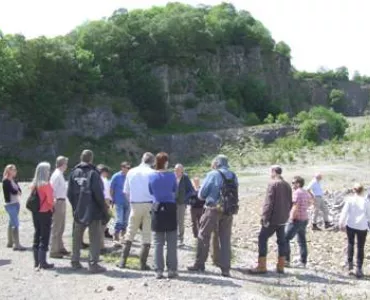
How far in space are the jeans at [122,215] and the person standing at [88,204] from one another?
288cm

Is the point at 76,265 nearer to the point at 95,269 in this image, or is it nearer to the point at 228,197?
the point at 95,269

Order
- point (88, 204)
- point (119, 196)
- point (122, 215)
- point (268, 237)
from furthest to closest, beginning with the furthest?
point (122, 215) → point (119, 196) → point (268, 237) → point (88, 204)

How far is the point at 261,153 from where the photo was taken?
51.7 meters

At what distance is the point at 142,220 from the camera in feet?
36.6

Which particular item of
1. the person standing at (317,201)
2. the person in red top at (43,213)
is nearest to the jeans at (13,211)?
the person in red top at (43,213)

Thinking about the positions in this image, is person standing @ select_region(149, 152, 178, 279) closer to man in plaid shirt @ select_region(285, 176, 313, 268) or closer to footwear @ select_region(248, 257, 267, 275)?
footwear @ select_region(248, 257, 267, 275)

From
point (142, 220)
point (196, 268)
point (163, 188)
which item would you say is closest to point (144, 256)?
point (142, 220)

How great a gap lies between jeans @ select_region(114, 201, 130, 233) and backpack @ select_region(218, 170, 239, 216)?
3.63 metres

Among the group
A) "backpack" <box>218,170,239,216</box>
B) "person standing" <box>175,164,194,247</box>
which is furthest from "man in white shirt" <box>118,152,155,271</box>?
"person standing" <box>175,164,194,247</box>

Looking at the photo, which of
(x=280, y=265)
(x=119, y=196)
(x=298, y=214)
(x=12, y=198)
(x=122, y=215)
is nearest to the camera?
(x=280, y=265)

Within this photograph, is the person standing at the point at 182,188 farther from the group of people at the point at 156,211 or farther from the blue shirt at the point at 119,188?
the group of people at the point at 156,211

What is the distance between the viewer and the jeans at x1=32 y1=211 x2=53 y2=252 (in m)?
11.0

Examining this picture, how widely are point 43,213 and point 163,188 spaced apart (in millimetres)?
2262

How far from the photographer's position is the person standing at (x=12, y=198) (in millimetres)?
12906
